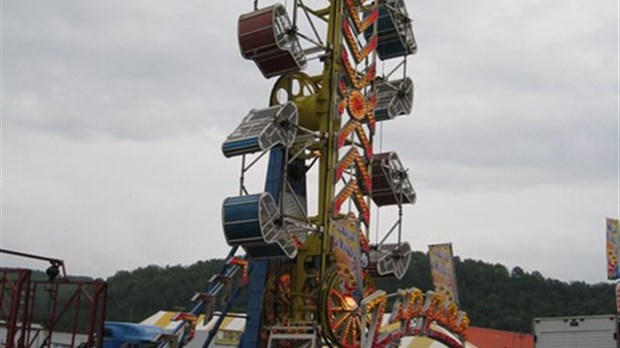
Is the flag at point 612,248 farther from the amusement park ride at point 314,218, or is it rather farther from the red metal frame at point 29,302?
the red metal frame at point 29,302

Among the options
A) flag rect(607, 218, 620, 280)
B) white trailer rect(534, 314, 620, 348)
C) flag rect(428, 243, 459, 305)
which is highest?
flag rect(607, 218, 620, 280)

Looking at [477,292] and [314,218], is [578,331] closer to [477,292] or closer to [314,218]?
[314,218]

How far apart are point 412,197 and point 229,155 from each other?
349 inches

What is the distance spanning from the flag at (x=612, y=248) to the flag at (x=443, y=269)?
13.4m

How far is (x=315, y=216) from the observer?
26.4 meters

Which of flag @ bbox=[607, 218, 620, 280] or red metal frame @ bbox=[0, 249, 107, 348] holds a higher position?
flag @ bbox=[607, 218, 620, 280]

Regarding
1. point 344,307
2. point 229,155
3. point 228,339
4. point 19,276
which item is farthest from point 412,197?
point 228,339

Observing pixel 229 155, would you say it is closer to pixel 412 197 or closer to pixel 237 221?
pixel 237 221

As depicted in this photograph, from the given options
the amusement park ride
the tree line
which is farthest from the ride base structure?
the tree line

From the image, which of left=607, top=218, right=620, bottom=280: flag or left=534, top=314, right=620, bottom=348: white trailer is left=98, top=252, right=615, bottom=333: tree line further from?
left=534, top=314, right=620, bottom=348: white trailer

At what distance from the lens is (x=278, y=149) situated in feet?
85.1

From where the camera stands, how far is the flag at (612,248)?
4050cm

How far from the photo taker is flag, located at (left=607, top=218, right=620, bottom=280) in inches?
1594

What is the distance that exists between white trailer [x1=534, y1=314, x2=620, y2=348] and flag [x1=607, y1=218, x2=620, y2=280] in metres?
15.5
